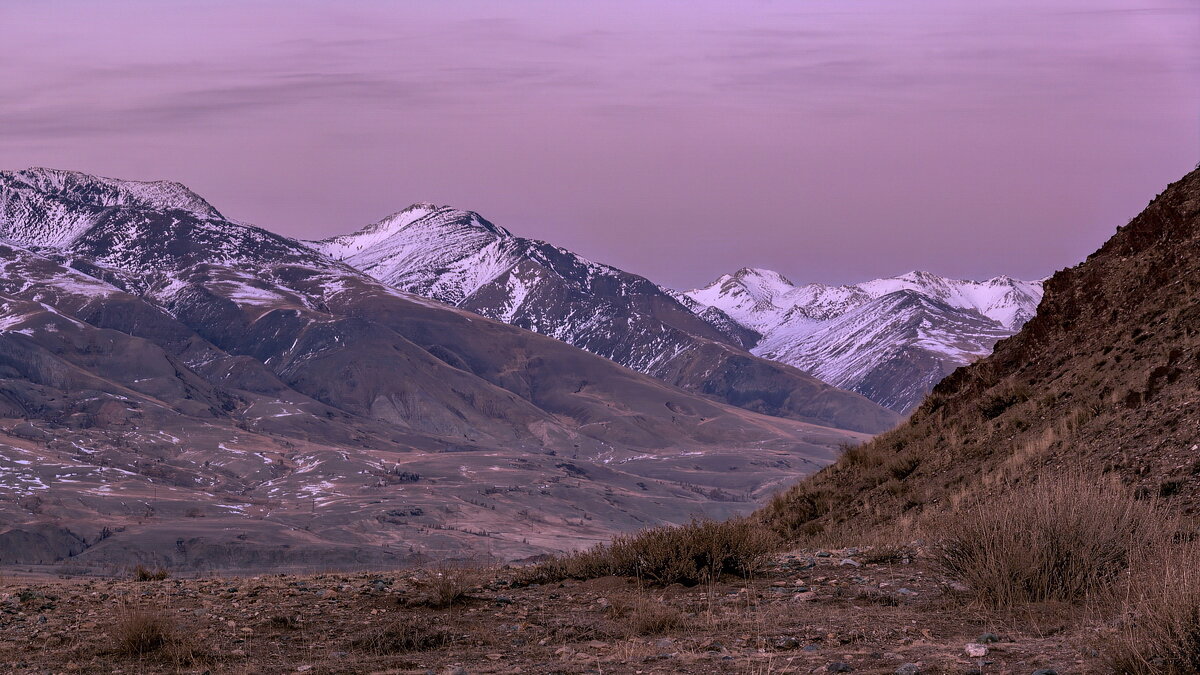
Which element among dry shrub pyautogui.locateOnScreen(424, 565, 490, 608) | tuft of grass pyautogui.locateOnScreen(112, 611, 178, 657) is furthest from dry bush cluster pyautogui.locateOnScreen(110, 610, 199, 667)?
dry shrub pyautogui.locateOnScreen(424, 565, 490, 608)

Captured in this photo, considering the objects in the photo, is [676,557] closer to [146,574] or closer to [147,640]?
[147,640]

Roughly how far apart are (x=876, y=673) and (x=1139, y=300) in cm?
1715

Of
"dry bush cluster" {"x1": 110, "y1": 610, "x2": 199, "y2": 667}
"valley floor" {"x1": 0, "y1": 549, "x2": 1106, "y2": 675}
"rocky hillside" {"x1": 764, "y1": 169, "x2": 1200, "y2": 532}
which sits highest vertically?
"rocky hillside" {"x1": 764, "y1": 169, "x2": 1200, "y2": 532}

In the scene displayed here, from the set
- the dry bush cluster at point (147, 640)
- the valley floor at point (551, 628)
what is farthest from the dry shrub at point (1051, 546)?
the dry bush cluster at point (147, 640)

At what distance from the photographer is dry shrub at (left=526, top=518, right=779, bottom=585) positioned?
14906 millimetres

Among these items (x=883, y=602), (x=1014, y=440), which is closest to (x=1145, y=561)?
(x=883, y=602)

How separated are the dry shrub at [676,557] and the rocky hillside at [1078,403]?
5271 millimetres

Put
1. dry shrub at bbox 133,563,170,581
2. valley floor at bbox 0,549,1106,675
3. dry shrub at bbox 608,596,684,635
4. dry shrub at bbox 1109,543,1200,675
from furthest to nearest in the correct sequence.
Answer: dry shrub at bbox 133,563,170,581 → dry shrub at bbox 608,596,684,635 → valley floor at bbox 0,549,1106,675 → dry shrub at bbox 1109,543,1200,675

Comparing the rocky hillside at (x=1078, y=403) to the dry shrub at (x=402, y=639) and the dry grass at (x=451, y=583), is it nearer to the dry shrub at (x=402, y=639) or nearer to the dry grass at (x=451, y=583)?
the dry grass at (x=451, y=583)

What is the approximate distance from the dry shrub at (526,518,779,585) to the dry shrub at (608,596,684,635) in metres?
1.34

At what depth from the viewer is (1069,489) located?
1280 cm

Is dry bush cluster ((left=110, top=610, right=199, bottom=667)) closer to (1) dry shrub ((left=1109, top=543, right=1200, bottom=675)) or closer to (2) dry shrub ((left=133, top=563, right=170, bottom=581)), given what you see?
(2) dry shrub ((left=133, top=563, right=170, bottom=581))

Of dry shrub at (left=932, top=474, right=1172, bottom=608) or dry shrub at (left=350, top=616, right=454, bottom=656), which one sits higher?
dry shrub at (left=932, top=474, right=1172, bottom=608)

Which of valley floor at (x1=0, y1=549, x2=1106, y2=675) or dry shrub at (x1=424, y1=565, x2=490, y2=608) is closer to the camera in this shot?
valley floor at (x1=0, y1=549, x2=1106, y2=675)
